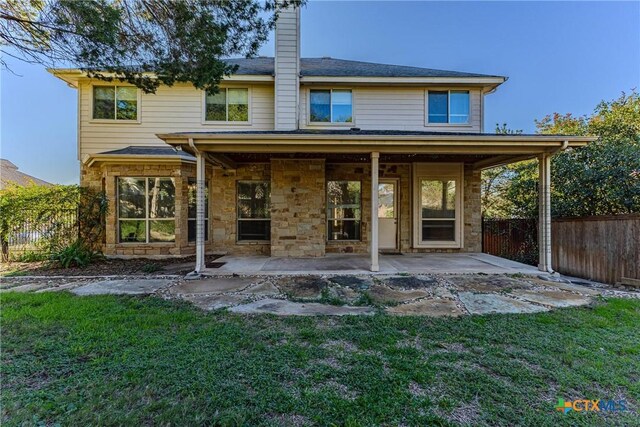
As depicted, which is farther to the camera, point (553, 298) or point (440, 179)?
point (440, 179)

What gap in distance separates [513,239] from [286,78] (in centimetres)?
876

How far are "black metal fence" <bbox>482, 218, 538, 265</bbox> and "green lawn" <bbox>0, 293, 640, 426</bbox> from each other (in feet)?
18.8

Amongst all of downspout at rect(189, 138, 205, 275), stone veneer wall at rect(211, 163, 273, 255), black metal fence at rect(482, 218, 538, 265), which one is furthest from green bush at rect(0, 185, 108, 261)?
black metal fence at rect(482, 218, 538, 265)

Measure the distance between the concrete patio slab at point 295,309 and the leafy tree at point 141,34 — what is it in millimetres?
3664

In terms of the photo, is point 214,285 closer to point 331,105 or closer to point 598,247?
point 331,105

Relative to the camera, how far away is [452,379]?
2.36 m

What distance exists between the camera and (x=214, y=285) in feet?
17.1

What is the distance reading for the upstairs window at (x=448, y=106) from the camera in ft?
29.0

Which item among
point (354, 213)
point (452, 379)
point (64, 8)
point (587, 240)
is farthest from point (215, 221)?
point (587, 240)

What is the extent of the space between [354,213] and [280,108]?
151 inches

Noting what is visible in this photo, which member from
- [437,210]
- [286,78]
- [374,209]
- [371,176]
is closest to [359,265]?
[374,209]

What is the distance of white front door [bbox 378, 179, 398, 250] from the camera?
29.1 ft

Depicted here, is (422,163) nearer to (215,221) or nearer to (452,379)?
(215,221)

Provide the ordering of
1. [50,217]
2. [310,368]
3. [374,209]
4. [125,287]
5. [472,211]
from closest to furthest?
[310,368] < [125,287] < [374,209] < [50,217] < [472,211]
